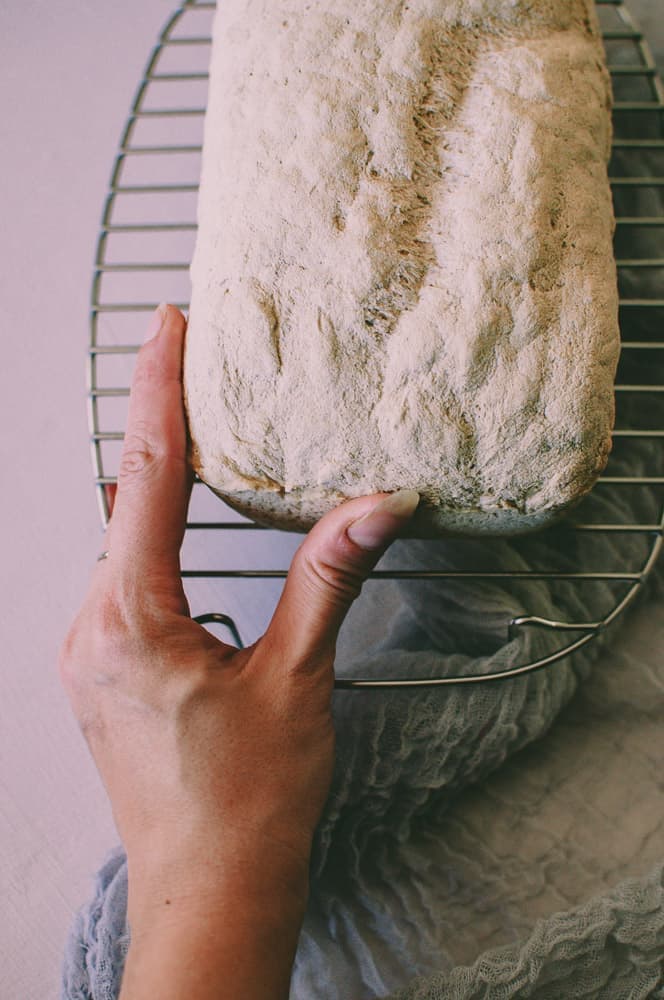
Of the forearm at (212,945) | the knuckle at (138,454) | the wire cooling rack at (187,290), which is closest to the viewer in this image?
the forearm at (212,945)

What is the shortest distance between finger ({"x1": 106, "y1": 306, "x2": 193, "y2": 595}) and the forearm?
281 mm

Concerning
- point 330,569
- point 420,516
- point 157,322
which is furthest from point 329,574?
point 157,322

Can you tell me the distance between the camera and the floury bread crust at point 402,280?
2.39ft

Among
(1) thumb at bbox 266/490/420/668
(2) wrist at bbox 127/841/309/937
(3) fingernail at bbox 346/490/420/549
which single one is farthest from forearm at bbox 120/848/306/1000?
(3) fingernail at bbox 346/490/420/549

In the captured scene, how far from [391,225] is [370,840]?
69cm

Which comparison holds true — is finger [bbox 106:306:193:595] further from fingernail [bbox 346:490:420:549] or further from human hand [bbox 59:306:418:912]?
fingernail [bbox 346:490:420:549]

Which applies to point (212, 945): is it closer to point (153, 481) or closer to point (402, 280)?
point (153, 481)

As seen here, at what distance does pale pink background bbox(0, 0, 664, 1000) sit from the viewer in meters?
1.02

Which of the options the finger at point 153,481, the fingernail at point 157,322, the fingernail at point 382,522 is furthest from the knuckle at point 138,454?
the fingernail at point 382,522

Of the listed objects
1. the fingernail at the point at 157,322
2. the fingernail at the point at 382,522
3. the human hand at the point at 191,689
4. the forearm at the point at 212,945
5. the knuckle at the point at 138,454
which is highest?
the fingernail at the point at 157,322

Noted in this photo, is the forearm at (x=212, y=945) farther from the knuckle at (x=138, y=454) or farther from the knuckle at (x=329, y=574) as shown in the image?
the knuckle at (x=138, y=454)

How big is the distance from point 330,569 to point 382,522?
0.07 meters

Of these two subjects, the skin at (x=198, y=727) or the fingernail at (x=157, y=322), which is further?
the fingernail at (x=157, y=322)

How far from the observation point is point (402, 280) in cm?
75
